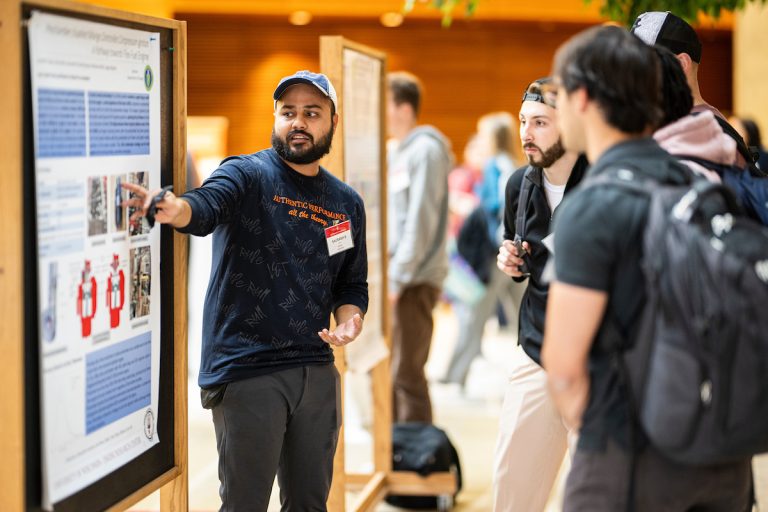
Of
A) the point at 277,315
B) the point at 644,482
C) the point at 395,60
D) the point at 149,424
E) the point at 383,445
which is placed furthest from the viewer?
the point at 395,60

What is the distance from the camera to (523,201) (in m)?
3.12

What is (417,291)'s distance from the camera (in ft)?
16.6

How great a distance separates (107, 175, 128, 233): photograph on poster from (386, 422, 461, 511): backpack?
2457 mm

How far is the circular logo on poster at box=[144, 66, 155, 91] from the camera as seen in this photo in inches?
94.7

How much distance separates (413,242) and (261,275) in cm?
243

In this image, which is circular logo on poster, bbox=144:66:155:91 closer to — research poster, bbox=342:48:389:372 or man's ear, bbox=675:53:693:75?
research poster, bbox=342:48:389:372

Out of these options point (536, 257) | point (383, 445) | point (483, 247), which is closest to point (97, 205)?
point (536, 257)

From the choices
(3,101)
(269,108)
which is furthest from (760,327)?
(269,108)

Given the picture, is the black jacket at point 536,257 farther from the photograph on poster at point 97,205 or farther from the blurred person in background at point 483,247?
the blurred person in background at point 483,247

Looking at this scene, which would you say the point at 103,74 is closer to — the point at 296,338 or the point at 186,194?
the point at 186,194

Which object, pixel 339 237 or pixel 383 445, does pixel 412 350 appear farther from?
pixel 339 237

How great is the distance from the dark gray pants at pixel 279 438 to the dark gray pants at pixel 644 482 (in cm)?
99

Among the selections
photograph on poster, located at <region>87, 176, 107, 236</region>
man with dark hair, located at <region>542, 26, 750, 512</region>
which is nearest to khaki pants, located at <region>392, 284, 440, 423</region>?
photograph on poster, located at <region>87, 176, 107, 236</region>

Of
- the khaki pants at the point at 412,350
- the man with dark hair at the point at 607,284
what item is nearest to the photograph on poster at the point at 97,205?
the man with dark hair at the point at 607,284
